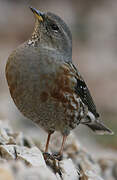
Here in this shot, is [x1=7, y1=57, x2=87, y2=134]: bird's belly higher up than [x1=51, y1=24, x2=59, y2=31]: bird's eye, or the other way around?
[x1=51, y1=24, x2=59, y2=31]: bird's eye

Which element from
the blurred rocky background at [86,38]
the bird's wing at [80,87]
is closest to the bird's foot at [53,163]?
the bird's wing at [80,87]

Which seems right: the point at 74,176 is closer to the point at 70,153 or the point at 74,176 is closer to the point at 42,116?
the point at 42,116

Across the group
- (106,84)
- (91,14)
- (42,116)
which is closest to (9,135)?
(42,116)

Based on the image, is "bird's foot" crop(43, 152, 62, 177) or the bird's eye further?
the bird's eye

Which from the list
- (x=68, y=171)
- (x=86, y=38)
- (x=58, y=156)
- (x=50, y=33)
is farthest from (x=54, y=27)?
(x=86, y=38)

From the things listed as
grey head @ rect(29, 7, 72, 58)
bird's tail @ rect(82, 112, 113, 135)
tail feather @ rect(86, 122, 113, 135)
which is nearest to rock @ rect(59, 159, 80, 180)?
grey head @ rect(29, 7, 72, 58)

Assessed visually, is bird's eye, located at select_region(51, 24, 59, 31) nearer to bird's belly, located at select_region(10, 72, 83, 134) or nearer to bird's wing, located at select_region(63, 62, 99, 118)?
bird's wing, located at select_region(63, 62, 99, 118)
